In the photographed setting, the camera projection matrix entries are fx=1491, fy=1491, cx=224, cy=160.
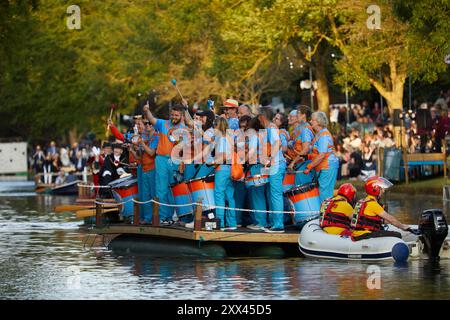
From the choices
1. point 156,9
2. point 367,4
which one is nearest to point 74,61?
point 156,9

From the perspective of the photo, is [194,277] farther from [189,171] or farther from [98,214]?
[98,214]

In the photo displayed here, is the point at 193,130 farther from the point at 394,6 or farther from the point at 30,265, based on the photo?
the point at 394,6

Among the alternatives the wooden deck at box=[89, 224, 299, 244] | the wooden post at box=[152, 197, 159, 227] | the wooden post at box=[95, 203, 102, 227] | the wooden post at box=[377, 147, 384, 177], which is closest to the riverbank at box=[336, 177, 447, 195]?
the wooden post at box=[377, 147, 384, 177]

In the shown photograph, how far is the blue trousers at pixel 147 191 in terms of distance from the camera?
2641 centimetres

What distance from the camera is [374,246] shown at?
2203 centimetres

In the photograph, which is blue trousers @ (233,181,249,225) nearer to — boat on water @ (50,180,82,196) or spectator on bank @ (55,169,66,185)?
boat on water @ (50,180,82,196)

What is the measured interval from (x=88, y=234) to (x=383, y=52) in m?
17.9

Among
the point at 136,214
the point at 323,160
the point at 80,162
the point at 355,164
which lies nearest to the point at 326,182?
the point at 323,160

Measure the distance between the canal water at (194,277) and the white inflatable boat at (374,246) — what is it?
0.75 feet

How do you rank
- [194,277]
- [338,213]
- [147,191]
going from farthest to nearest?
[147,191] < [338,213] < [194,277]

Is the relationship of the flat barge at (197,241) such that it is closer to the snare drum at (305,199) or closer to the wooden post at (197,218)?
the wooden post at (197,218)

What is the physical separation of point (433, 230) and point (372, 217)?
919 mm

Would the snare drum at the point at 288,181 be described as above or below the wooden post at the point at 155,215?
above

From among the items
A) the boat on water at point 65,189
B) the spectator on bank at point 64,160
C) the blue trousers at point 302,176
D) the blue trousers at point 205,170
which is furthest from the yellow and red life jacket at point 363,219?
the spectator on bank at point 64,160
